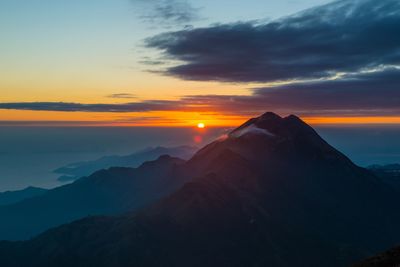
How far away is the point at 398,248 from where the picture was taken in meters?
90.9

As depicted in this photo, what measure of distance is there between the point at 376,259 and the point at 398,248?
810 centimetres

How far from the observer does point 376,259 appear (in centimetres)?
8662
